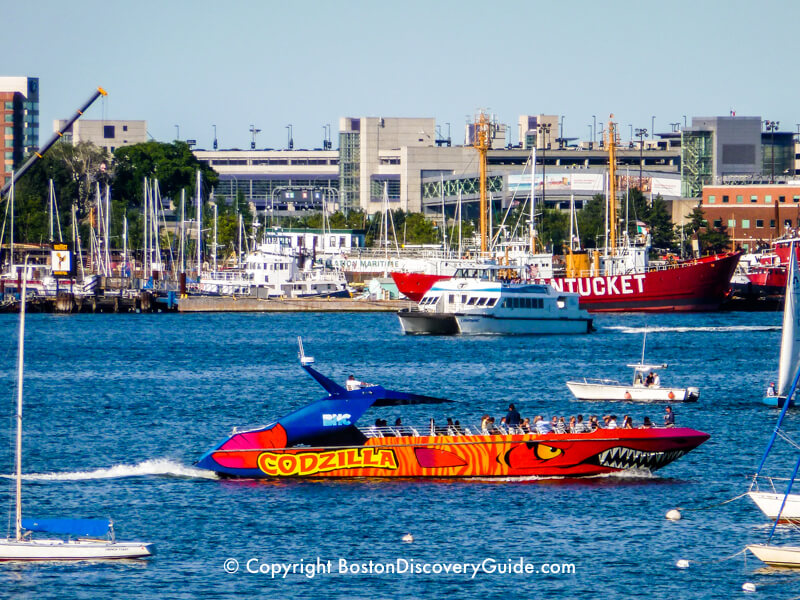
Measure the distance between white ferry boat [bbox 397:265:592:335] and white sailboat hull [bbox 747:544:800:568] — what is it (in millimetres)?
74234

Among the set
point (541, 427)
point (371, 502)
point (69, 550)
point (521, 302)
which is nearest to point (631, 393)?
point (541, 427)

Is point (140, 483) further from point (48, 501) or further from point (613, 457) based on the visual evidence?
point (613, 457)

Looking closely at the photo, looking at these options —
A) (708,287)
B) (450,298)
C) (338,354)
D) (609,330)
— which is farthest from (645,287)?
(338,354)

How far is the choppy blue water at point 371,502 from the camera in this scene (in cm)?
3562

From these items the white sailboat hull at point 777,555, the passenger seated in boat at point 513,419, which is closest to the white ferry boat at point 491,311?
the passenger seated in boat at point 513,419

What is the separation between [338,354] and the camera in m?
97.7

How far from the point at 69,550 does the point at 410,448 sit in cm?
1276

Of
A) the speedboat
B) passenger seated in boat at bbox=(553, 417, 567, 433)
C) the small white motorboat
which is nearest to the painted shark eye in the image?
the speedboat

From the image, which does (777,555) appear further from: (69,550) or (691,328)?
(691,328)

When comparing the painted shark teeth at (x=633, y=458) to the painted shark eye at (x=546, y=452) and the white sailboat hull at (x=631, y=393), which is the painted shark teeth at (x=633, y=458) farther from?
the white sailboat hull at (x=631, y=393)

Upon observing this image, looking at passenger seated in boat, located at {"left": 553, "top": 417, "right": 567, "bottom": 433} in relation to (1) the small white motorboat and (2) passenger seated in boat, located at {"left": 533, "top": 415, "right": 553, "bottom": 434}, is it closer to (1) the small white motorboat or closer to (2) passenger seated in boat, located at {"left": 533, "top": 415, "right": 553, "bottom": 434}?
(2) passenger seated in boat, located at {"left": 533, "top": 415, "right": 553, "bottom": 434}

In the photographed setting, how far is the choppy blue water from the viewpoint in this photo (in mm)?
35625

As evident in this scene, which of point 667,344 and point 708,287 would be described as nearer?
point 667,344

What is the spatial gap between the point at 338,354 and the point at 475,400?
96.4 ft
